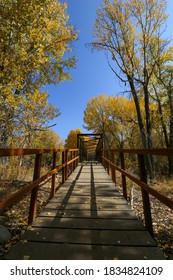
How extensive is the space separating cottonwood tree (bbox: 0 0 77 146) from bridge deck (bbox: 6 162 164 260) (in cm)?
404

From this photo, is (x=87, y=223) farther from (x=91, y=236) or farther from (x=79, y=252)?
(x=79, y=252)

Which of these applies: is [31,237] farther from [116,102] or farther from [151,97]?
[116,102]

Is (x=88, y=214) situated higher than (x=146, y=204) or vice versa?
(x=146, y=204)

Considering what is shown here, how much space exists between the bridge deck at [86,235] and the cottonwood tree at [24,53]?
4.04 meters

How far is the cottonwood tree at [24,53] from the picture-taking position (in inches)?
193

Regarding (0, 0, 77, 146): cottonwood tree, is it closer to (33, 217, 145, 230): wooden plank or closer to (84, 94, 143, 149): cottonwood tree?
(33, 217, 145, 230): wooden plank

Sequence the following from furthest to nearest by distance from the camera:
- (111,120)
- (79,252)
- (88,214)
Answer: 1. (111,120)
2. (88,214)
3. (79,252)

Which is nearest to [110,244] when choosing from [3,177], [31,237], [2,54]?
[31,237]

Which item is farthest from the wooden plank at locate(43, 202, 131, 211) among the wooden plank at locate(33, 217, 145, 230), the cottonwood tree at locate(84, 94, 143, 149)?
the cottonwood tree at locate(84, 94, 143, 149)

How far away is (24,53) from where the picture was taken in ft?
20.2

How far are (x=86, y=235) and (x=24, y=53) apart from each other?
229 inches

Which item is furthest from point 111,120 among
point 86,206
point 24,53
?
point 86,206

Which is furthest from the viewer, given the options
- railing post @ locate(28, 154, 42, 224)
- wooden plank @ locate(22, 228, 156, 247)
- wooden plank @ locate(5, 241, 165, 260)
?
railing post @ locate(28, 154, 42, 224)

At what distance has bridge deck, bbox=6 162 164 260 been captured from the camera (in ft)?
7.18
